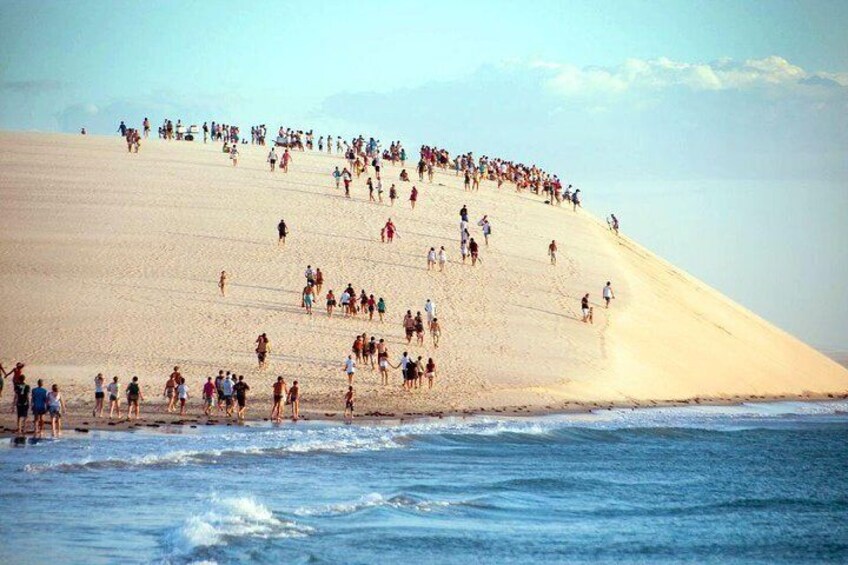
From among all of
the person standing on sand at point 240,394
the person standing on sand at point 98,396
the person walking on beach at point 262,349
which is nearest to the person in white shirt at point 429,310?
the person walking on beach at point 262,349

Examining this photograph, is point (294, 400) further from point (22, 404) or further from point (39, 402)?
point (22, 404)

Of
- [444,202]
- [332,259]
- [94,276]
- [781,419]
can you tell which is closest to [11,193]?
[94,276]

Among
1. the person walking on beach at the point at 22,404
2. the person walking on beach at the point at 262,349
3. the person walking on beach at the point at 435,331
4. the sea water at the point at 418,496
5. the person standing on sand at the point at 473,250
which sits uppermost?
the person standing on sand at the point at 473,250

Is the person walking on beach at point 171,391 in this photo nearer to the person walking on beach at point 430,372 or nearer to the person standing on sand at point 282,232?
the person walking on beach at point 430,372

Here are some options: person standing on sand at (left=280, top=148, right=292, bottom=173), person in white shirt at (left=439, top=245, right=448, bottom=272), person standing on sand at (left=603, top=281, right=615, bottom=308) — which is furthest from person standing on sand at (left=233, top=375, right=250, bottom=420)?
person standing on sand at (left=280, top=148, right=292, bottom=173)

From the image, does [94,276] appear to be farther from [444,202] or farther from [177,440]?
[444,202]

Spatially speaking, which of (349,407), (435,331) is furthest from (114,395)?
(435,331)
